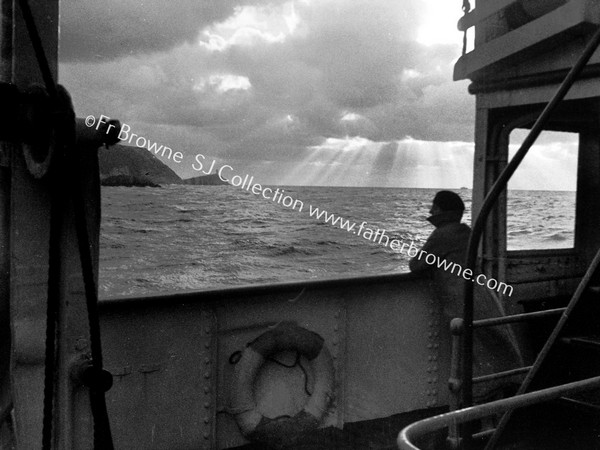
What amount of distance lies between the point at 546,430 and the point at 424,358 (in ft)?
3.44

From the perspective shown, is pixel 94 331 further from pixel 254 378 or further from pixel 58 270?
pixel 254 378

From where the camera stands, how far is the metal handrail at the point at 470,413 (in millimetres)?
1466

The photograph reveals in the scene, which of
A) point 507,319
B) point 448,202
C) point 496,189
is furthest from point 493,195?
point 448,202

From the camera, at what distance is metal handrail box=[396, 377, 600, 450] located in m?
1.47

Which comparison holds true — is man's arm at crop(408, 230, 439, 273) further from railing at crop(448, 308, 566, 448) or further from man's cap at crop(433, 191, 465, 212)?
railing at crop(448, 308, 566, 448)

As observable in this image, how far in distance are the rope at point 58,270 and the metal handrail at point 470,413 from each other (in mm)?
796

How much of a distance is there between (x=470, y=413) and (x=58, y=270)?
1.19 metres

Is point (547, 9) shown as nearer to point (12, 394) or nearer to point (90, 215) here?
point (90, 215)

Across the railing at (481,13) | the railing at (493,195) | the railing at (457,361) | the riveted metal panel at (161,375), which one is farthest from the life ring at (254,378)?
the railing at (481,13)

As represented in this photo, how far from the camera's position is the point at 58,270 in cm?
150

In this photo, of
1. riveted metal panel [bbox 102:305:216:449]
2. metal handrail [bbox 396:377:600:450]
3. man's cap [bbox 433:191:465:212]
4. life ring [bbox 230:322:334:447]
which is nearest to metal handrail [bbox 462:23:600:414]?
A: metal handrail [bbox 396:377:600:450]

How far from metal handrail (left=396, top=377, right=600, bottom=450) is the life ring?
2.20m

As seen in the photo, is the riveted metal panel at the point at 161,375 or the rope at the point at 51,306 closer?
the rope at the point at 51,306

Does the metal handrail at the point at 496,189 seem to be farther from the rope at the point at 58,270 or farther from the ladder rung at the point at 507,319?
the rope at the point at 58,270
